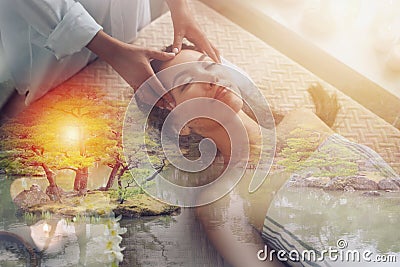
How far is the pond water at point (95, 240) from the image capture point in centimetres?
90

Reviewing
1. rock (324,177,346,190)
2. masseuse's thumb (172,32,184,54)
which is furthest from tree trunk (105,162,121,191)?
rock (324,177,346,190)

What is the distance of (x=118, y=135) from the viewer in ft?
3.26

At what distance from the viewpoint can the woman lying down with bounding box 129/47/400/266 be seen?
0.95 metres

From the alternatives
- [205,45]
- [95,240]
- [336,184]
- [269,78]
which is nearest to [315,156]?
[336,184]

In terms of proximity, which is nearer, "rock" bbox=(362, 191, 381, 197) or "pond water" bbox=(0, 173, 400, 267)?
"pond water" bbox=(0, 173, 400, 267)

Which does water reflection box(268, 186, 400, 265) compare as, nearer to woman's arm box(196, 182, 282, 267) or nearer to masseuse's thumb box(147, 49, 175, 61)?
woman's arm box(196, 182, 282, 267)

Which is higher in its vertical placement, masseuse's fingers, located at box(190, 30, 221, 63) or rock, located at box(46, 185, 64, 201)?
masseuse's fingers, located at box(190, 30, 221, 63)

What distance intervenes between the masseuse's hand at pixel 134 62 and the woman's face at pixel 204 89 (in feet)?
0.05

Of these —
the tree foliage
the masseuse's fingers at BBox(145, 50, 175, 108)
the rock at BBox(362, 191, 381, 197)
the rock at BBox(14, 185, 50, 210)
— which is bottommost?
the rock at BBox(14, 185, 50, 210)

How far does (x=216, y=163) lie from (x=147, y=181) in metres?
0.12

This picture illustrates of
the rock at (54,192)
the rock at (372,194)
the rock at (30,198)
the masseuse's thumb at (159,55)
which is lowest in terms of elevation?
the rock at (30,198)

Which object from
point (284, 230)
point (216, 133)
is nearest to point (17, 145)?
point (216, 133)

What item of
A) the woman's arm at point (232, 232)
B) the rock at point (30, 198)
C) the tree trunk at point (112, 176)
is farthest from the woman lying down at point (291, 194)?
the rock at point (30, 198)

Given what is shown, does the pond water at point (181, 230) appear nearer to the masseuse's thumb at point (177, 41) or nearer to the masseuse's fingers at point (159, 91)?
the masseuse's fingers at point (159, 91)
